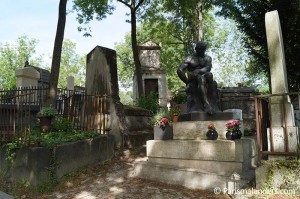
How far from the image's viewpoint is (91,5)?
56.5ft

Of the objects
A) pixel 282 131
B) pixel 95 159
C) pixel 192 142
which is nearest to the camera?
pixel 282 131

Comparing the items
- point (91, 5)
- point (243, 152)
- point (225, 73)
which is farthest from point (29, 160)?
point (225, 73)

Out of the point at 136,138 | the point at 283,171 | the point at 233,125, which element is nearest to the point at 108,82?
the point at 136,138

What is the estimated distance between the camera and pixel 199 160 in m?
6.68

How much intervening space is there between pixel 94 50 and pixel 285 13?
10706 mm

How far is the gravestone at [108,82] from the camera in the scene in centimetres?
994

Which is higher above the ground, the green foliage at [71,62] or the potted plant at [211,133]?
the green foliage at [71,62]

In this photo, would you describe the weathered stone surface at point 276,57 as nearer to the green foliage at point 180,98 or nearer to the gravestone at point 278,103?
the gravestone at point 278,103

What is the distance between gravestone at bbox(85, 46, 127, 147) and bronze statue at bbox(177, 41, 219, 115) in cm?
317

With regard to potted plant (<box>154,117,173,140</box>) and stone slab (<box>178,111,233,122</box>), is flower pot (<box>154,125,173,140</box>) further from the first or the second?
stone slab (<box>178,111,233,122</box>)

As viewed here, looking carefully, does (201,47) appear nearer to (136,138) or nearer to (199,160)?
(199,160)

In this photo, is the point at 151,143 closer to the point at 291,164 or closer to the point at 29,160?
the point at 29,160

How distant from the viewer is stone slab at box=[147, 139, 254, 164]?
20.3ft

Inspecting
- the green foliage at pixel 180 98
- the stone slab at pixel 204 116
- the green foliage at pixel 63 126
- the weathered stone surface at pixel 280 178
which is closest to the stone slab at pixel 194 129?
the stone slab at pixel 204 116
